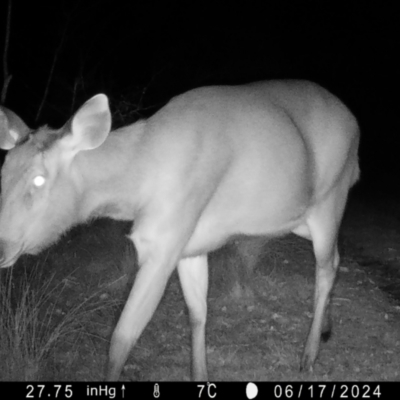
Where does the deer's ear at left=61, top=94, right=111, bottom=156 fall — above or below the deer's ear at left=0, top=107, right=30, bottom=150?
above

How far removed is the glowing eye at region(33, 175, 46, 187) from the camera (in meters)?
3.68

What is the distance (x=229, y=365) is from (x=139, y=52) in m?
10.9

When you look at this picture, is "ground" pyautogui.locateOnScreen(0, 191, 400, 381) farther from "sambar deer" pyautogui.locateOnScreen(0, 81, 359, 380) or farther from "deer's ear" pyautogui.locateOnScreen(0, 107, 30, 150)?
"deer's ear" pyautogui.locateOnScreen(0, 107, 30, 150)

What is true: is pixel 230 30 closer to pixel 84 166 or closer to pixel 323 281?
pixel 323 281

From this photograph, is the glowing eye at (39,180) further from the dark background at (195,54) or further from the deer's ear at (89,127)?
the dark background at (195,54)

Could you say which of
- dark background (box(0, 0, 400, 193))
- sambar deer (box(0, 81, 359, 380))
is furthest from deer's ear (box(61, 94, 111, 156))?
dark background (box(0, 0, 400, 193))

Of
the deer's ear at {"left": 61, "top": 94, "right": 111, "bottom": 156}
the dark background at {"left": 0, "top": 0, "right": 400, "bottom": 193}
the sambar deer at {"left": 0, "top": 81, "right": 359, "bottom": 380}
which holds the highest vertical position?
the deer's ear at {"left": 61, "top": 94, "right": 111, "bottom": 156}

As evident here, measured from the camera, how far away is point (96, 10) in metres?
11.9

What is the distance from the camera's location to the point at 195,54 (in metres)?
14.8

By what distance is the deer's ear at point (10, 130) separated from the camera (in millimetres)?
4105

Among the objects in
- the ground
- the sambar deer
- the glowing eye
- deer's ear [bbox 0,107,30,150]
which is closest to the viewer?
the glowing eye

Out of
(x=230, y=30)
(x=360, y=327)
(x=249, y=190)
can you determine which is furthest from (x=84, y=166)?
(x=230, y=30)

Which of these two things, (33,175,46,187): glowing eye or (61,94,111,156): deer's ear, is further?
(61,94,111,156): deer's ear

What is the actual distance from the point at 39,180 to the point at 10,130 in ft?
2.38
